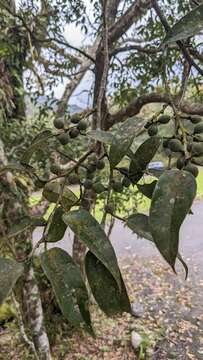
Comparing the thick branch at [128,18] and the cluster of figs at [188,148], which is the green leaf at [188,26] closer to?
the cluster of figs at [188,148]

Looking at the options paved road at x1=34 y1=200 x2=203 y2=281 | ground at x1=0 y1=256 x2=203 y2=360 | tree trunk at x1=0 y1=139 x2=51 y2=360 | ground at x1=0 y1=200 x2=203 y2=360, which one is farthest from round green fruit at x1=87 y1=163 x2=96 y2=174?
paved road at x1=34 y1=200 x2=203 y2=281

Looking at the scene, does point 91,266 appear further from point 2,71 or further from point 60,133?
point 2,71

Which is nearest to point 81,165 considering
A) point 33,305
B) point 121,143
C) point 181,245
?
point 121,143

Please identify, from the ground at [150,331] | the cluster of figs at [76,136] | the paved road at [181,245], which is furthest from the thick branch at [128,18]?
the paved road at [181,245]

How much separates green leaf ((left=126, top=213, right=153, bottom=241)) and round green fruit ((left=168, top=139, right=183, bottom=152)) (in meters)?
0.07

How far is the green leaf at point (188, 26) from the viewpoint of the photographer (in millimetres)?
330

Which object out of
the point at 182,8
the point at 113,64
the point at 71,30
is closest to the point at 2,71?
the point at 71,30

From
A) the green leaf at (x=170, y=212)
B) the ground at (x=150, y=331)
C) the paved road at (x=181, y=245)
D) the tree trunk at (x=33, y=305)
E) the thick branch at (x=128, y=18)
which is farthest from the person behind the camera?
the paved road at (x=181, y=245)

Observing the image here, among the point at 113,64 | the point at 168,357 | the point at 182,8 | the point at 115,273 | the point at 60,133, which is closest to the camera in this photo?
the point at 115,273

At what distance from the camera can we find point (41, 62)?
206cm

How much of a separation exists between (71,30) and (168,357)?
177 centimetres

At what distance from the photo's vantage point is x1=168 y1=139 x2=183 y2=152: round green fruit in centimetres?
30

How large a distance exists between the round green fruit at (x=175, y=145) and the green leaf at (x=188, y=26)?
0.09 metres

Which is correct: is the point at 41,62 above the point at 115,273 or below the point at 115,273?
above
